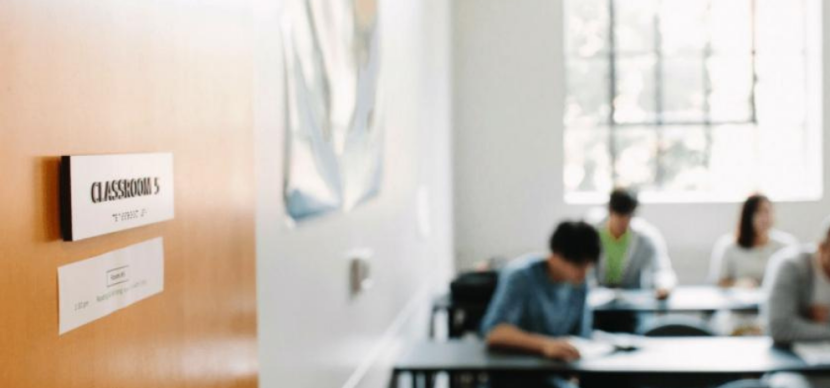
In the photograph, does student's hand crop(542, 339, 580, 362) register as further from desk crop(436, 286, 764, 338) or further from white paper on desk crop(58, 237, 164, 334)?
white paper on desk crop(58, 237, 164, 334)

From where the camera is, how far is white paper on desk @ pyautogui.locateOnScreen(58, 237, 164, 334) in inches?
45.4

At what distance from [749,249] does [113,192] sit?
624 centimetres

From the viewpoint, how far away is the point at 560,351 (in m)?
4.38

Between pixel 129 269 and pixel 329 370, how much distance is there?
1969mm

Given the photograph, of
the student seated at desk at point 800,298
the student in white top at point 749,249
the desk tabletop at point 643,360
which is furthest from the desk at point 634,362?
the student in white top at point 749,249

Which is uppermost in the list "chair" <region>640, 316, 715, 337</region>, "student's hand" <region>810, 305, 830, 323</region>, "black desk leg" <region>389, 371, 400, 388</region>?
"student's hand" <region>810, 305, 830, 323</region>

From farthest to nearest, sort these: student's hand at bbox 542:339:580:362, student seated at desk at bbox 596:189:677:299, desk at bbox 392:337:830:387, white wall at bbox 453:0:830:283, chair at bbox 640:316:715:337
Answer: white wall at bbox 453:0:830:283
student seated at desk at bbox 596:189:677:299
chair at bbox 640:316:715:337
student's hand at bbox 542:339:580:362
desk at bbox 392:337:830:387

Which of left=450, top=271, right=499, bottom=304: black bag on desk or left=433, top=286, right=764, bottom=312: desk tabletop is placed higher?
left=450, top=271, right=499, bottom=304: black bag on desk

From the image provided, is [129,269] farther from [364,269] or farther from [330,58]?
[364,269]

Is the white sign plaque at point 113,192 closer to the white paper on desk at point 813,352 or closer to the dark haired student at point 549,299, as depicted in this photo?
the dark haired student at point 549,299

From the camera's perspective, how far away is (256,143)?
7.73 feet

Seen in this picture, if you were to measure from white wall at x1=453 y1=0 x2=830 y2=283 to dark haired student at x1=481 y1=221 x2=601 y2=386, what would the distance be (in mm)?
3923

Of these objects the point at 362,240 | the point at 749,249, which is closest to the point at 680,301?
the point at 749,249

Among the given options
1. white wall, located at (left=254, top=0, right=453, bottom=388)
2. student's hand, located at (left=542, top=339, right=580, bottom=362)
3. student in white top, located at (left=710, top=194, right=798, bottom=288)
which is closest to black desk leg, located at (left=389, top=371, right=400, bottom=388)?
white wall, located at (left=254, top=0, right=453, bottom=388)
